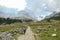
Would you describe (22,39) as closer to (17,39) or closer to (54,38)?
(17,39)

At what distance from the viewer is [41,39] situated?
48094mm

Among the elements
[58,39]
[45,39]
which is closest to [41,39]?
[45,39]

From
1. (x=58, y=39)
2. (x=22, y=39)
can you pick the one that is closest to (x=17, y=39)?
(x=22, y=39)

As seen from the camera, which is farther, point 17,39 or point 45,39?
point 17,39

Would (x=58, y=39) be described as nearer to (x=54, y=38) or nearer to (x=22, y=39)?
(x=54, y=38)

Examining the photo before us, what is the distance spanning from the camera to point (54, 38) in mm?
48531

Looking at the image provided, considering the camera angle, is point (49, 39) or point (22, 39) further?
point (22, 39)

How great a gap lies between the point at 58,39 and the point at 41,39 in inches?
183

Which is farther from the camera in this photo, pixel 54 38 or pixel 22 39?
pixel 22 39

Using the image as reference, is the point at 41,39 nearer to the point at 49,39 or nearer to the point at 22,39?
the point at 49,39

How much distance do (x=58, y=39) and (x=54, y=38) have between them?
7.13 ft

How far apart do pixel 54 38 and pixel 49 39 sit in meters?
2.01

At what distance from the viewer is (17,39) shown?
176ft

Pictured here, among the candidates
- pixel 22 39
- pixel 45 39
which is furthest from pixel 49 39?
pixel 22 39
